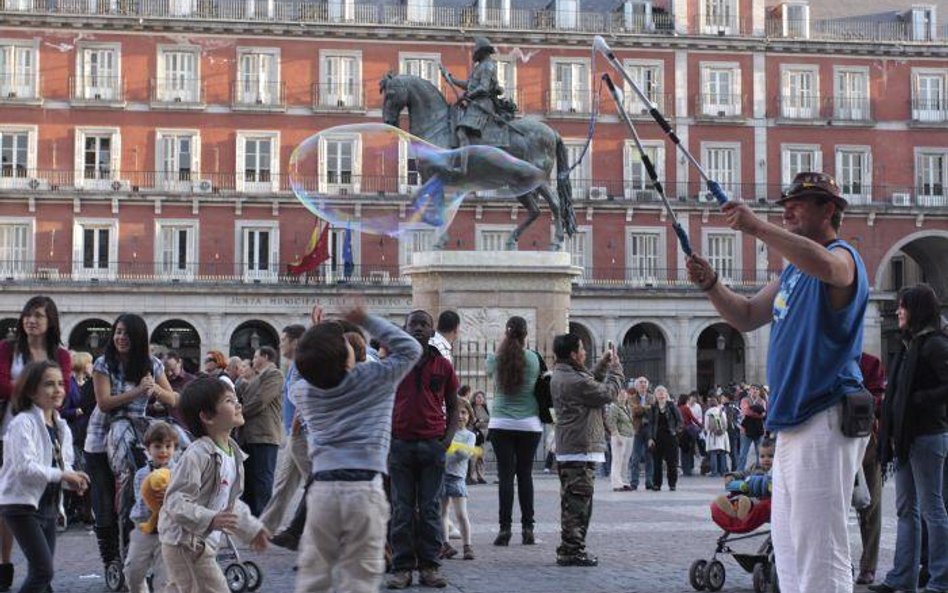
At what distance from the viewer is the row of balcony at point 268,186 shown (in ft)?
144

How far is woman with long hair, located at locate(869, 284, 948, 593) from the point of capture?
7.62 metres

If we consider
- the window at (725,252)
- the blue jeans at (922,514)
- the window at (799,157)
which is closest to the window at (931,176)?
the window at (799,157)

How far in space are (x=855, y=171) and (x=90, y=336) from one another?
86.0 ft

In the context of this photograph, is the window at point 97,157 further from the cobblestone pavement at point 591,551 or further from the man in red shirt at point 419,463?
the man in red shirt at point 419,463

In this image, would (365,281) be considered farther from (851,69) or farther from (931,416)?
(931,416)

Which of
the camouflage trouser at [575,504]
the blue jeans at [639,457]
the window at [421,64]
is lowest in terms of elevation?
the blue jeans at [639,457]

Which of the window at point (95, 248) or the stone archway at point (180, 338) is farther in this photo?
the stone archway at point (180, 338)

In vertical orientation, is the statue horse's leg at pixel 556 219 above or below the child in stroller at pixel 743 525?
above

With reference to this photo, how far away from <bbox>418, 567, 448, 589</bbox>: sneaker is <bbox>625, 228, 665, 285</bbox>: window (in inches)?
1537

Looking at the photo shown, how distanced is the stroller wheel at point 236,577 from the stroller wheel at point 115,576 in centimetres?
63

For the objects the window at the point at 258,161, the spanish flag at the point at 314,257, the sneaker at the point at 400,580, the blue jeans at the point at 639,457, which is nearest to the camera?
the sneaker at the point at 400,580

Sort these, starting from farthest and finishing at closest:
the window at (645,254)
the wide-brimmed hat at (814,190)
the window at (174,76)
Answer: the window at (645,254)
the window at (174,76)
the wide-brimmed hat at (814,190)

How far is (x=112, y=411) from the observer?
7.52m

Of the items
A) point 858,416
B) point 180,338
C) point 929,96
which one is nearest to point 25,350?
point 858,416
